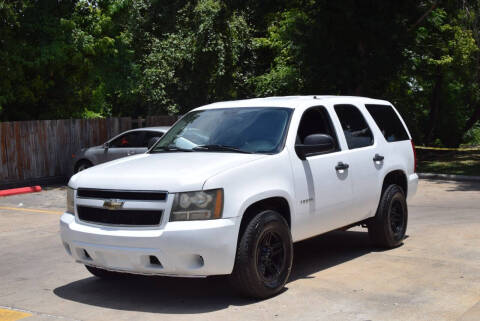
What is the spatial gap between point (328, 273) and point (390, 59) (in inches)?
668

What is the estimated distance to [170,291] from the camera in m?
6.94

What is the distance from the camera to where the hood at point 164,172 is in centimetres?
604

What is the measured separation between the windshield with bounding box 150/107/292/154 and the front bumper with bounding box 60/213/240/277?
1.19 meters

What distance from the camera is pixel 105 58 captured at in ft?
79.1

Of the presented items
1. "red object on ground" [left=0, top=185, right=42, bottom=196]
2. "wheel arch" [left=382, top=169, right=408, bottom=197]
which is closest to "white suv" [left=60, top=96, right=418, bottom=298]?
"wheel arch" [left=382, top=169, right=408, bottom=197]

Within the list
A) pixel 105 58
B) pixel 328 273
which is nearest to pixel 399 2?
pixel 105 58

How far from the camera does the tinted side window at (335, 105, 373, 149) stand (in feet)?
26.5

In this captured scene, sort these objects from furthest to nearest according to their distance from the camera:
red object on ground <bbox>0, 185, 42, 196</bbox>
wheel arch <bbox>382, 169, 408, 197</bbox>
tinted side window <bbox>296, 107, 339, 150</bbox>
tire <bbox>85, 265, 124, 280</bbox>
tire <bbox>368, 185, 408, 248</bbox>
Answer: red object on ground <bbox>0, 185, 42, 196</bbox>, wheel arch <bbox>382, 169, 408, 197</bbox>, tire <bbox>368, 185, 408, 248</bbox>, tinted side window <bbox>296, 107, 339, 150</bbox>, tire <bbox>85, 265, 124, 280</bbox>

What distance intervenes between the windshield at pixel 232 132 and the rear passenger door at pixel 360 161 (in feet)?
3.43

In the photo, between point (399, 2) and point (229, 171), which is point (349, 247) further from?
point (399, 2)

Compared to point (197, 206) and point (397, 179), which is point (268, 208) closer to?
point (197, 206)

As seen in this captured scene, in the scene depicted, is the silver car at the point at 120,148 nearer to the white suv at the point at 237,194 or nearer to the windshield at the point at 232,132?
the windshield at the point at 232,132

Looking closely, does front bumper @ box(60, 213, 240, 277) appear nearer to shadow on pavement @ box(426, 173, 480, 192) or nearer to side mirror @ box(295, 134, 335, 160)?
side mirror @ box(295, 134, 335, 160)

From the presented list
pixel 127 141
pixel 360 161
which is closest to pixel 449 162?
pixel 127 141
